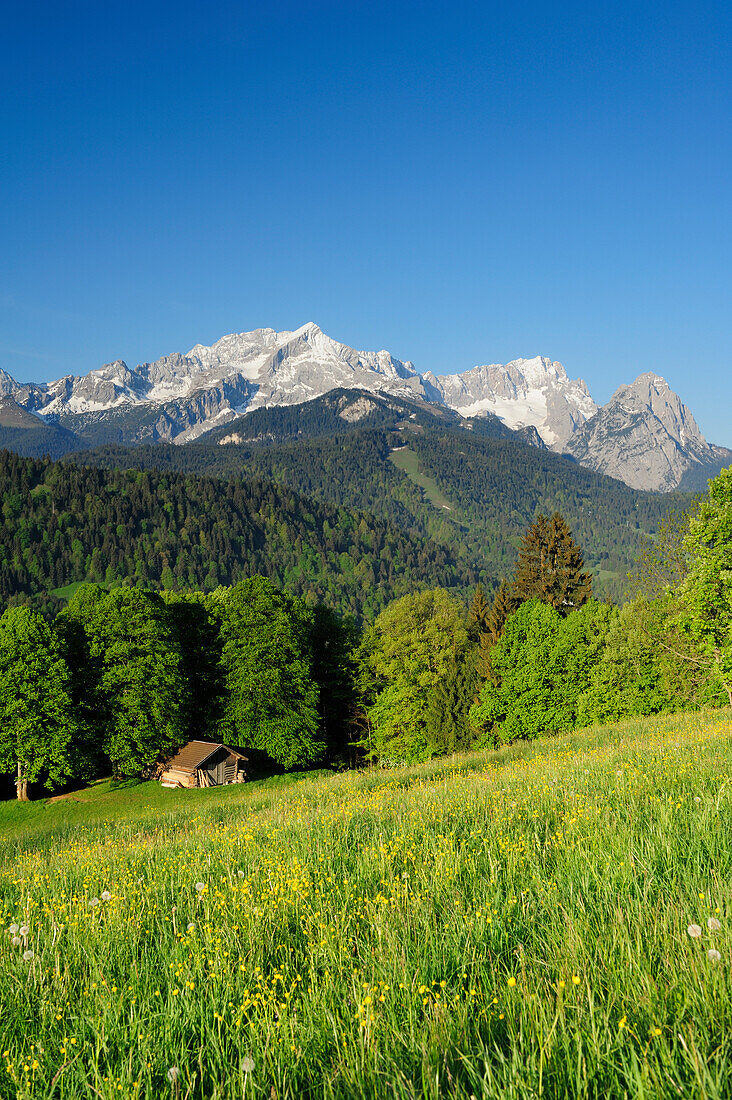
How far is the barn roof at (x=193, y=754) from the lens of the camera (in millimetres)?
49062

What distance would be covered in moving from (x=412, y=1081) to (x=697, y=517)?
27.5 meters

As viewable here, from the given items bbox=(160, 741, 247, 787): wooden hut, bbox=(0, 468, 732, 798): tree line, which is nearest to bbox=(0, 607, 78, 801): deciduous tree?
bbox=(0, 468, 732, 798): tree line

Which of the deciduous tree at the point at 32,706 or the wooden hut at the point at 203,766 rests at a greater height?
the deciduous tree at the point at 32,706

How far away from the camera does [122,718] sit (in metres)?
48.5

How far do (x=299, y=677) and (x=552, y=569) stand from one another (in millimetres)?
28550

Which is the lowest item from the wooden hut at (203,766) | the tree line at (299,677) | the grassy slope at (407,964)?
the wooden hut at (203,766)

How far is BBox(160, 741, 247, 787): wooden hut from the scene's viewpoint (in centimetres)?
4872

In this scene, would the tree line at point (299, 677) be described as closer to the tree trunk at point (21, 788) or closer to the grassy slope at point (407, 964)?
the tree trunk at point (21, 788)

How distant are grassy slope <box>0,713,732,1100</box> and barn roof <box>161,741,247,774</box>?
4336 centimetres

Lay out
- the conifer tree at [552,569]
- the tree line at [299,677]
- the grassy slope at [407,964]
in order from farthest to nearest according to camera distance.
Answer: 1. the conifer tree at [552,569]
2. the tree line at [299,677]
3. the grassy slope at [407,964]

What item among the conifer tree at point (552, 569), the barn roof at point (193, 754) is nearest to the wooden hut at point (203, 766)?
the barn roof at point (193, 754)

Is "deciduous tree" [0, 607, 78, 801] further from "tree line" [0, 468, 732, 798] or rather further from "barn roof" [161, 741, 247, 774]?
"barn roof" [161, 741, 247, 774]

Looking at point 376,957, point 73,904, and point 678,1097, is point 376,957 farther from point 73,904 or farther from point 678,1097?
point 73,904

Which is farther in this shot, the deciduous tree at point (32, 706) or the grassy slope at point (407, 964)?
the deciduous tree at point (32, 706)
